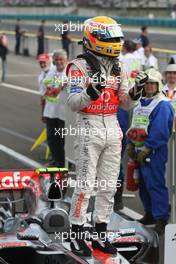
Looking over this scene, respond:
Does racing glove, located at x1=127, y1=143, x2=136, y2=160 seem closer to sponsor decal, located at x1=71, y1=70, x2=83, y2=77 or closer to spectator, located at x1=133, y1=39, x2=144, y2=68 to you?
sponsor decal, located at x1=71, y1=70, x2=83, y2=77

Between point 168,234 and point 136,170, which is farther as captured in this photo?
point 136,170

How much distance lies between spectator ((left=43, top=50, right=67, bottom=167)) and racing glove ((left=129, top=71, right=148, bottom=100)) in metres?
4.63

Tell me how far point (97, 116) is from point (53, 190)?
83 cm

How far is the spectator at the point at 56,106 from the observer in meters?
10.7

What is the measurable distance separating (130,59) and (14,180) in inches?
267

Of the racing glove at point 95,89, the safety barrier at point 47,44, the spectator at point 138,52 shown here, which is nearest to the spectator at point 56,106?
the spectator at point 138,52

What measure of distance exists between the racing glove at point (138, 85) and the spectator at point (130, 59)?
6.26 m

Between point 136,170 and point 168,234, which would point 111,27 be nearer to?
point 168,234

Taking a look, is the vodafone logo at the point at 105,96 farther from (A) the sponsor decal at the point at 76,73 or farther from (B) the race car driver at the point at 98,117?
(A) the sponsor decal at the point at 76,73

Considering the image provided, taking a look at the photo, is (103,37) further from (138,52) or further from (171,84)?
(138,52)

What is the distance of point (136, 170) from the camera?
328 inches

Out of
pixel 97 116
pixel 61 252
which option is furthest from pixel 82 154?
pixel 61 252

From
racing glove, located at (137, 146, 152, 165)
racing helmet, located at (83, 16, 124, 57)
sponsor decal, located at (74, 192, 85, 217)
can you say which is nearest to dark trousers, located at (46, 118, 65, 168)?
racing glove, located at (137, 146, 152, 165)

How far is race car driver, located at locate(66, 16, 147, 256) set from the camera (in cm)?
580
